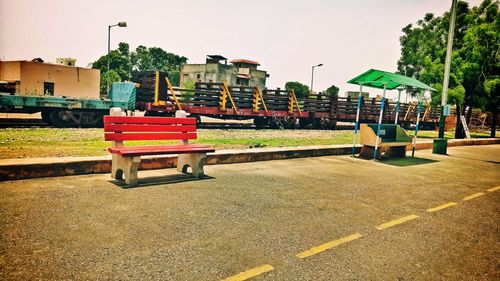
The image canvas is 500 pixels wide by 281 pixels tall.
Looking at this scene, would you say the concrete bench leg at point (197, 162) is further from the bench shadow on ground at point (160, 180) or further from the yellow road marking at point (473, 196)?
the yellow road marking at point (473, 196)

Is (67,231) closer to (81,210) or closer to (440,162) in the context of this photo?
(81,210)

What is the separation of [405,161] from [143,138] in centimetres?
730

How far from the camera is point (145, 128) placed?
529cm

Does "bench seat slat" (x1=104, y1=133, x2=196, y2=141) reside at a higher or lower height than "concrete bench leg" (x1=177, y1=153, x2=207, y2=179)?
higher

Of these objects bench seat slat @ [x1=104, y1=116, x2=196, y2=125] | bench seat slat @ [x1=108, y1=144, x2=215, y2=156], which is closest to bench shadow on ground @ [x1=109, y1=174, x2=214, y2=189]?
bench seat slat @ [x1=108, y1=144, x2=215, y2=156]

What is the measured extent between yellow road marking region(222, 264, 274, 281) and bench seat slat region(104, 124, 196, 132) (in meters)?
3.28

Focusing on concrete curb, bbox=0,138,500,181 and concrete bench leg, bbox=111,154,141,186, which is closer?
concrete curb, bbox=0,138,500,181

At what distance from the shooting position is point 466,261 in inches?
121

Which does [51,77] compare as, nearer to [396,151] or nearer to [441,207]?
[396,151]

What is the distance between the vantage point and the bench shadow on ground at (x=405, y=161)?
8.73 metres

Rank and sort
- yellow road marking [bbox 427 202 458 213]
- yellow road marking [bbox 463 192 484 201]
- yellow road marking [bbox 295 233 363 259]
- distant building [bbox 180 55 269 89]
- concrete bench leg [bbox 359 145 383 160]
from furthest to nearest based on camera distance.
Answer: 1. distant building [bbox 180 55 269 89]
2. concrete bench leg [bbox 359 145 383 160]
3. yellow road marking [bbox 463 192 484 201]
4. yellow road marking [bbox 427 202 458 213]
5. yellow road marking [bbox 295 233 363 259]

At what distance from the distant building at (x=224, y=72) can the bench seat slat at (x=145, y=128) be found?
62.1 m

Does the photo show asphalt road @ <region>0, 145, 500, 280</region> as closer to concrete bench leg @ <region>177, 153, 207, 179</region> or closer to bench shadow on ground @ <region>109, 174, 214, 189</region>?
bench shadow on ground @ <region>109, 174, 214, 189</region>

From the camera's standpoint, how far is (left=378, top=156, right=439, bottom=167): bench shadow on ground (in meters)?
8.73
